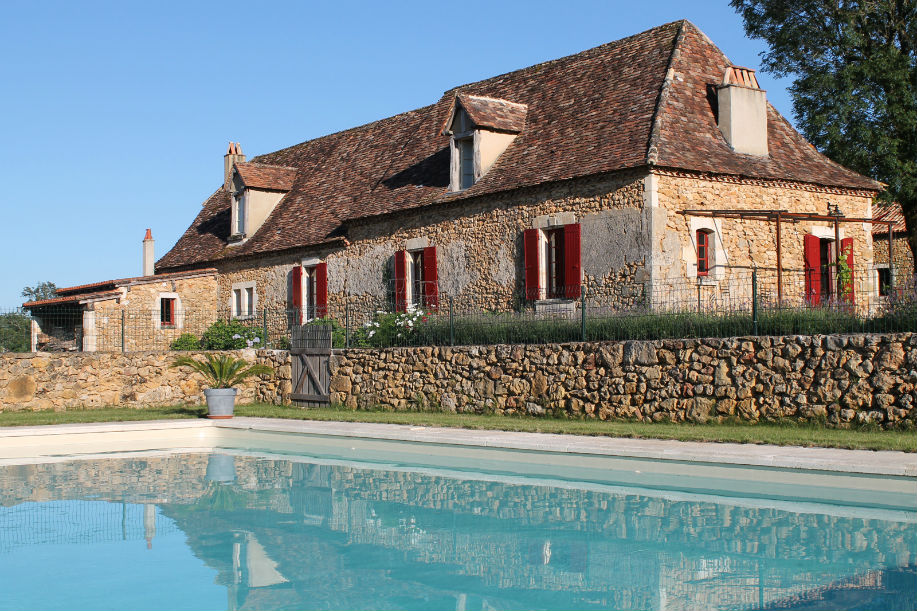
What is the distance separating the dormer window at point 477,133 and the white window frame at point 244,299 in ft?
31.3

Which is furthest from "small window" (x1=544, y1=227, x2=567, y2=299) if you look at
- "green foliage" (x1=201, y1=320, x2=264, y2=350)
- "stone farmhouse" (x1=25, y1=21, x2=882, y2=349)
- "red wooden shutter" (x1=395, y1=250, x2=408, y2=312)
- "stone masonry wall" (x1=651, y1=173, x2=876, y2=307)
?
"green foliage" (x1=201, y1=320, x2=264, y2=350)

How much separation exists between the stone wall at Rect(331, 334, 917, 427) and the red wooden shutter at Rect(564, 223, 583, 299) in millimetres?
2970

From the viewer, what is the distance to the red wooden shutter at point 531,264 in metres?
21.1

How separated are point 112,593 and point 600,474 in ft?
20.0

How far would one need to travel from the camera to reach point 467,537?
8.84 meters

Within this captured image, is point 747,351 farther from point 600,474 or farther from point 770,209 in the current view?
point 770,209

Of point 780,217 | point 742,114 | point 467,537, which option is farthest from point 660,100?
point 467,537

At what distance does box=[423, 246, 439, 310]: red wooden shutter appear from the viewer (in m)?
23.7

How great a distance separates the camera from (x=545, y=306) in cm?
2105

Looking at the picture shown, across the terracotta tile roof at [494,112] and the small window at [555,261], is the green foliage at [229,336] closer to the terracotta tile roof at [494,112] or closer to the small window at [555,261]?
the terracotta tile roof at [494,112]

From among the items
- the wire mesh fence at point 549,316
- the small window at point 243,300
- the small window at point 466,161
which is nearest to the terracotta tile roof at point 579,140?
the small window at point 466,161

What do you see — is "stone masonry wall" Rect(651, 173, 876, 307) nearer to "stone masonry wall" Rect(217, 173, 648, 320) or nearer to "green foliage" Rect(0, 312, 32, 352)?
"stone masonry wall" Rect(217, 173, 648, 320)

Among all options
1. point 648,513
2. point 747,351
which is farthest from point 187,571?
point 747,351

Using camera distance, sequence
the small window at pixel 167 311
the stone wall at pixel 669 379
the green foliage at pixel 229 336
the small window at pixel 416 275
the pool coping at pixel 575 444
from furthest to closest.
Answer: the small window at pixel 167 311
the green foliage at pixel 229 336
the small window at pixel 416 275
the stone wall at pixel 669 379
the pool coping at pixel 575 444
